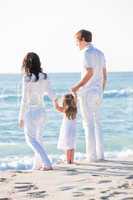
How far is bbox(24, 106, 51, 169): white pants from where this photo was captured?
8.52 meters

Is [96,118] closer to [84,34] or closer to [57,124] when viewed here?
[84,34]

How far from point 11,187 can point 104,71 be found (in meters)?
2.30

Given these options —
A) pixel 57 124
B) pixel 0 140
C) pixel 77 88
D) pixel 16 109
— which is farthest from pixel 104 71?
pixel 16 109

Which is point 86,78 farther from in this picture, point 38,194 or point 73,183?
point 38,194

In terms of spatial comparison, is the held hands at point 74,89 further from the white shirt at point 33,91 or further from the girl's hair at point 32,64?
the girl's hair at point 32,64

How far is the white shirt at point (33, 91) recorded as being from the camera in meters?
8.45

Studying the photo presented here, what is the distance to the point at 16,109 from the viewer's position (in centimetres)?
3541

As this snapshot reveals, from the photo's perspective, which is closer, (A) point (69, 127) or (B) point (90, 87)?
(B) point (90, 87)

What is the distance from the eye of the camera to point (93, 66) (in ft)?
28.7

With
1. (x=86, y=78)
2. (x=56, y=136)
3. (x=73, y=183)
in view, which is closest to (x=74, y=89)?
(x=86, y=78)

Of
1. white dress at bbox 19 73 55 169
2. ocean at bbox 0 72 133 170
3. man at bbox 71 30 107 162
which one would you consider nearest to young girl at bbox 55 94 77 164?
man at bbox 71 30 107 162

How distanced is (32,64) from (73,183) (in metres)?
1.69

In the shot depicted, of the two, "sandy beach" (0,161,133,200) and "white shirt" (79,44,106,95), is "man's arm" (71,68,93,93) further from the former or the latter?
"sandy beach" (0,161,133,200)

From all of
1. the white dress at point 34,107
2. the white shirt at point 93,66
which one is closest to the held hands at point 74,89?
the white shirt at point 93,66
